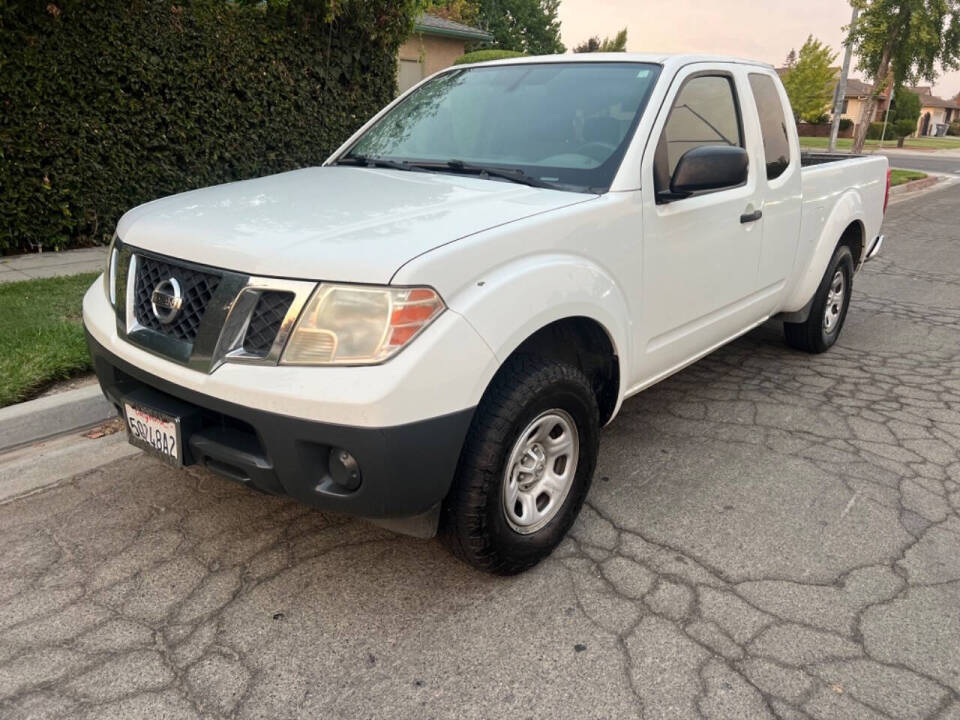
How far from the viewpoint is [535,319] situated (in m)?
2.47

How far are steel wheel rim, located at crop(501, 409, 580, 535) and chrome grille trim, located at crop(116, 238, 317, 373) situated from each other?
0.84 m

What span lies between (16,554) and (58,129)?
499 centimetres

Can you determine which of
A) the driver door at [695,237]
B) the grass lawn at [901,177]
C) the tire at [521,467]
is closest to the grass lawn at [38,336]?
the tire at [521,467]

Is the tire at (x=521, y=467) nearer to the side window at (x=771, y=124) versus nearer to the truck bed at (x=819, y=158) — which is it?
the side window at (x=771, y=124)

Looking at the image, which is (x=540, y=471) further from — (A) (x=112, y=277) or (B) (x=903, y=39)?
(B) (x=903, y=39)

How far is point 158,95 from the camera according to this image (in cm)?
714

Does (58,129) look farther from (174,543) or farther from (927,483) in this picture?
(927,483)

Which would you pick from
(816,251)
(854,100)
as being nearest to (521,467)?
(816,251)

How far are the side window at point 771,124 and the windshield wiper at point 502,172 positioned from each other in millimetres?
1608

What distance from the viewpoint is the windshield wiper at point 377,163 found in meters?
3.49

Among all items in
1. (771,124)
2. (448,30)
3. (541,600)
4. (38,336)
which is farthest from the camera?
(448,30)

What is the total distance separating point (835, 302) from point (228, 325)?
4.43 m

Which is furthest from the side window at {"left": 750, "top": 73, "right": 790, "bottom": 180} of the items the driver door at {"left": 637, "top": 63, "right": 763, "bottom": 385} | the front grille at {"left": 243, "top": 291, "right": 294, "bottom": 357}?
the front grille at {"left": 243, "top": 291, "right": 294, "bottom": 357}

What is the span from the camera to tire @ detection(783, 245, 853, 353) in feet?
16.4
